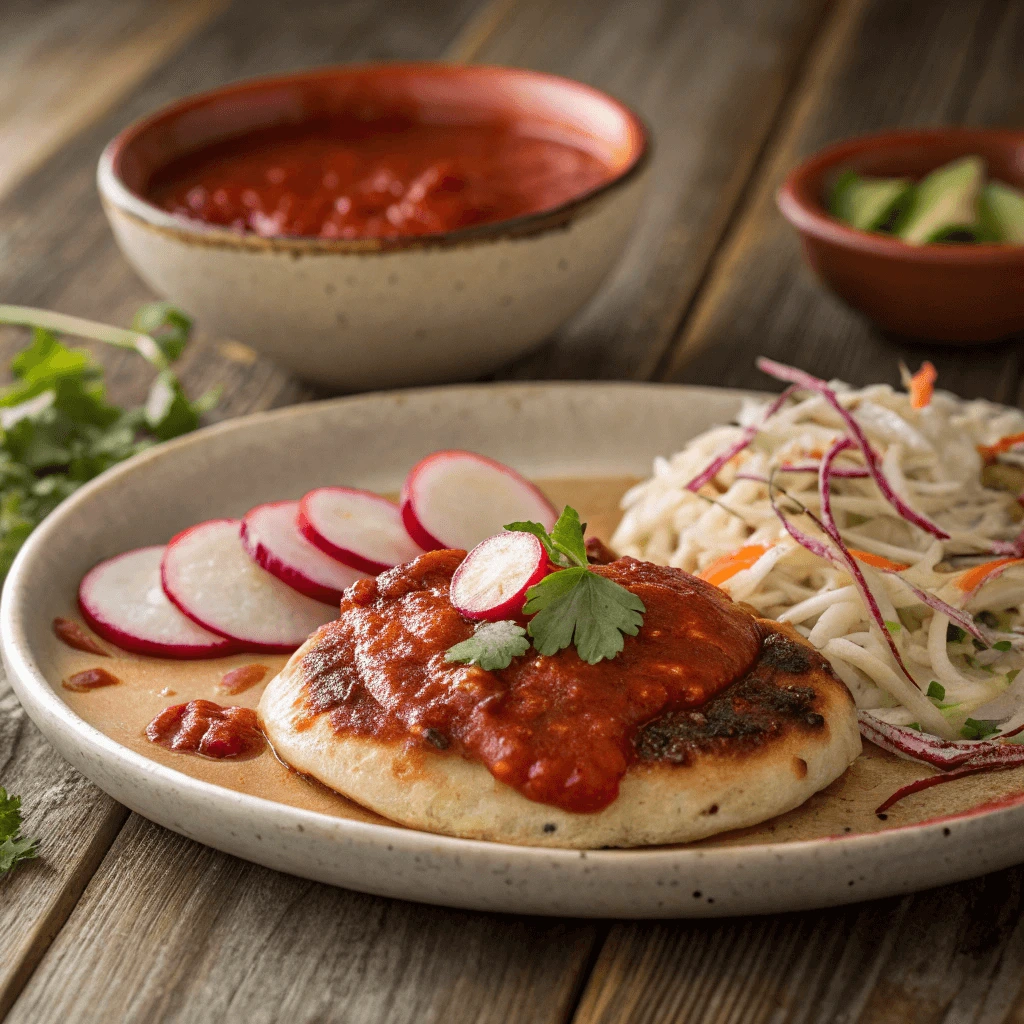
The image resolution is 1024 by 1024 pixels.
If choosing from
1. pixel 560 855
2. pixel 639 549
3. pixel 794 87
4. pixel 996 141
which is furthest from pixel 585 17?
pixel 560 855

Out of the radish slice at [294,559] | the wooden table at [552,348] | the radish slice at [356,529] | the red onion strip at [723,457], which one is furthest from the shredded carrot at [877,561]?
the radish slice at [294,559]

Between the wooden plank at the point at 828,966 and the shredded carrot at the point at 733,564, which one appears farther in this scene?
the shredded carrot at the point at 733,564

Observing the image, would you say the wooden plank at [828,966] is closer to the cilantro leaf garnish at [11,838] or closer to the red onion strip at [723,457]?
the cilantro leaf garnish at [11,838]

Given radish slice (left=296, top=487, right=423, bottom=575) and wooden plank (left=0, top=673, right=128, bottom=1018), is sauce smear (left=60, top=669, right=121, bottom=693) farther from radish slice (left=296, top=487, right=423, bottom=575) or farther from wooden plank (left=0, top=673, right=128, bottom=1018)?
radish slice (left=296, top=487, right=423, bottom=575)

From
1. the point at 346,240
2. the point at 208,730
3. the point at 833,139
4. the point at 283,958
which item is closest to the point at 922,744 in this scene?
the point at 283,958

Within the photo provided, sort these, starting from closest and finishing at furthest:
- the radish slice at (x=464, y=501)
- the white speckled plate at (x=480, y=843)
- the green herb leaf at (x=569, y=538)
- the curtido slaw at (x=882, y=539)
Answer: the white speckled plate at (x=480, y=843) < the green herb leaf at (x=569, y=538) < the curtido slaw at (x=882, y=539) < the radish slice at (x=464, y=501)

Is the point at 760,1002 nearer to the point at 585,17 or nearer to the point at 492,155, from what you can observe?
the point at 492,155
